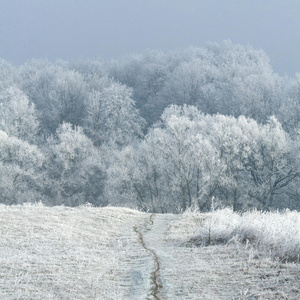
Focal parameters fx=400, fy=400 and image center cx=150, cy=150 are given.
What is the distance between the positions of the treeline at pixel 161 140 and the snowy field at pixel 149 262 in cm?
1723

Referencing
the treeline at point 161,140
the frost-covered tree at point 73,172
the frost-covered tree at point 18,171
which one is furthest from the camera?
the frost-covered tree at point 73,172

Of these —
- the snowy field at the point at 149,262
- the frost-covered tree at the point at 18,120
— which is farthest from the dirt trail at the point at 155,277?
the frost-covered tree at the point at 18,120

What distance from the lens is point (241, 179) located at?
153 ft

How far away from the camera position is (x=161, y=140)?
4784cm

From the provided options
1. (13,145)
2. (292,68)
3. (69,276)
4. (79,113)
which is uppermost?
(292,68)

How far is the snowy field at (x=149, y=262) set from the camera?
322 inches

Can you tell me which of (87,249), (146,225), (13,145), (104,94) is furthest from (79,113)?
(87,249)

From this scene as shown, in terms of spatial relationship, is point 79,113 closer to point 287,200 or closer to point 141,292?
point 287,200

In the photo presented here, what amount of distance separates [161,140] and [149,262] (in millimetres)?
37014

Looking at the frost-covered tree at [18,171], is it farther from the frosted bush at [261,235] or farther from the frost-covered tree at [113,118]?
the frosted bush at [261,235]

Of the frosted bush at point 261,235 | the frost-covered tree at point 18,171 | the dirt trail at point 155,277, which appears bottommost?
the dirt trail at point 155,277

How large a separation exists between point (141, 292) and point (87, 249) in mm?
5088

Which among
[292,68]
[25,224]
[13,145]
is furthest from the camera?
[292,68]

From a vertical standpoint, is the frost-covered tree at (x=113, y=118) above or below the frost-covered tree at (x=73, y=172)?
above
